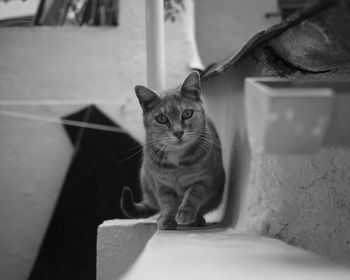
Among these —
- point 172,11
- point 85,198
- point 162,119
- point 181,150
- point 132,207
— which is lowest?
point 85,198

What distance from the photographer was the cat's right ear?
234 centimetres

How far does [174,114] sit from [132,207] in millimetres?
602

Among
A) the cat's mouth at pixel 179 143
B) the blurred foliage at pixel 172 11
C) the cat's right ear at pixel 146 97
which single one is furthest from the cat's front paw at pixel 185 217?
the blurred foliage at pixel 172 11

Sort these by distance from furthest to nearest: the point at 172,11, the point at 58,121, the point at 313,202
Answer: the point at 58,121, the point at 172,11, the point at 313,202

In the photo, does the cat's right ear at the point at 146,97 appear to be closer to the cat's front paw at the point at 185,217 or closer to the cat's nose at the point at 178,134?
the cat's nose at the point at 178,134

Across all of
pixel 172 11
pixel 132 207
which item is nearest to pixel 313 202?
pixel 132 207

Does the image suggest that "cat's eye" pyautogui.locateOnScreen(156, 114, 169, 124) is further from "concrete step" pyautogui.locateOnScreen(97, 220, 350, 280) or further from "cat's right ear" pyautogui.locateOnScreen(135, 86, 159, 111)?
"concrete step" pyautogui.locateOnScreen(97, 220, 350, 280)

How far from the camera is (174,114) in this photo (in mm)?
2281

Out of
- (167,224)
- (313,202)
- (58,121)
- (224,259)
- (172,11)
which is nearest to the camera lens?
(224,259)

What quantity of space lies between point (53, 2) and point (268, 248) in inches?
130

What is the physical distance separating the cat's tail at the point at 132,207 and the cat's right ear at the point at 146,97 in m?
0.42

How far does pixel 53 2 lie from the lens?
13.5ft

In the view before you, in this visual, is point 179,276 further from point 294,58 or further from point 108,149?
point 108,149

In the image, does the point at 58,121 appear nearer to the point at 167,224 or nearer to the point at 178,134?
the point at 178,134
